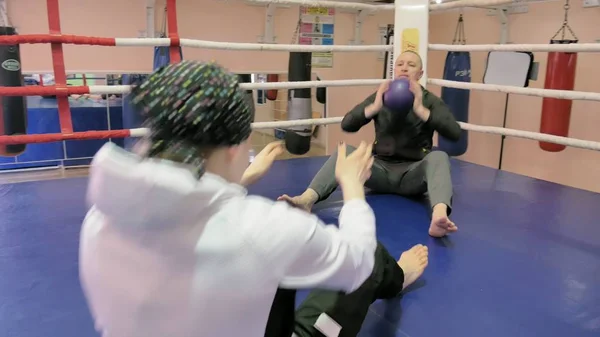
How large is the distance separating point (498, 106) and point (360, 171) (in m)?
4.01

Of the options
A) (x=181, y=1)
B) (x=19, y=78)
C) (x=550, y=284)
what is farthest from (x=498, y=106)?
(x=19, y=78)

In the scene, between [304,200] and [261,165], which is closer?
[261,165]

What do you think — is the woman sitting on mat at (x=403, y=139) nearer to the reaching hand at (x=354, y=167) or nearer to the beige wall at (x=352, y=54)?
the reaching hand at (x=354, y=167)

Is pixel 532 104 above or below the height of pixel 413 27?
below

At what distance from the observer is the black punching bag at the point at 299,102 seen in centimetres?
384

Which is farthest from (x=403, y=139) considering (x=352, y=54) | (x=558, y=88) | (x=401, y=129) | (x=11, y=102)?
(x=352, y=54)

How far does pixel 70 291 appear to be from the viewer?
1.38 m

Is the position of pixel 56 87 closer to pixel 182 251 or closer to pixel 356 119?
pixel 356 119

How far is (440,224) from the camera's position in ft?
5.53

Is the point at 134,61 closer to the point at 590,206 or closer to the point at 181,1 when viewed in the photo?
the point at 181,1

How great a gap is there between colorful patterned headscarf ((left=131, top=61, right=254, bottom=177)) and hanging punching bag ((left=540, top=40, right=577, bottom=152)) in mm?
3258

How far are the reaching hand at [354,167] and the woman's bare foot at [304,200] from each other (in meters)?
0.84

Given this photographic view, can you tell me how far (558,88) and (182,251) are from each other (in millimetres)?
3440

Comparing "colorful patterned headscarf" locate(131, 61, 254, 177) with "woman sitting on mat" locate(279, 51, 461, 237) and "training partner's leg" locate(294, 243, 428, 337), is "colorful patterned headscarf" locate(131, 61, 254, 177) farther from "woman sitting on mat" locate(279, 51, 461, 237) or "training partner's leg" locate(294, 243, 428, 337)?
"woman sitting on mat" locate(279, 51, 461, 237)
